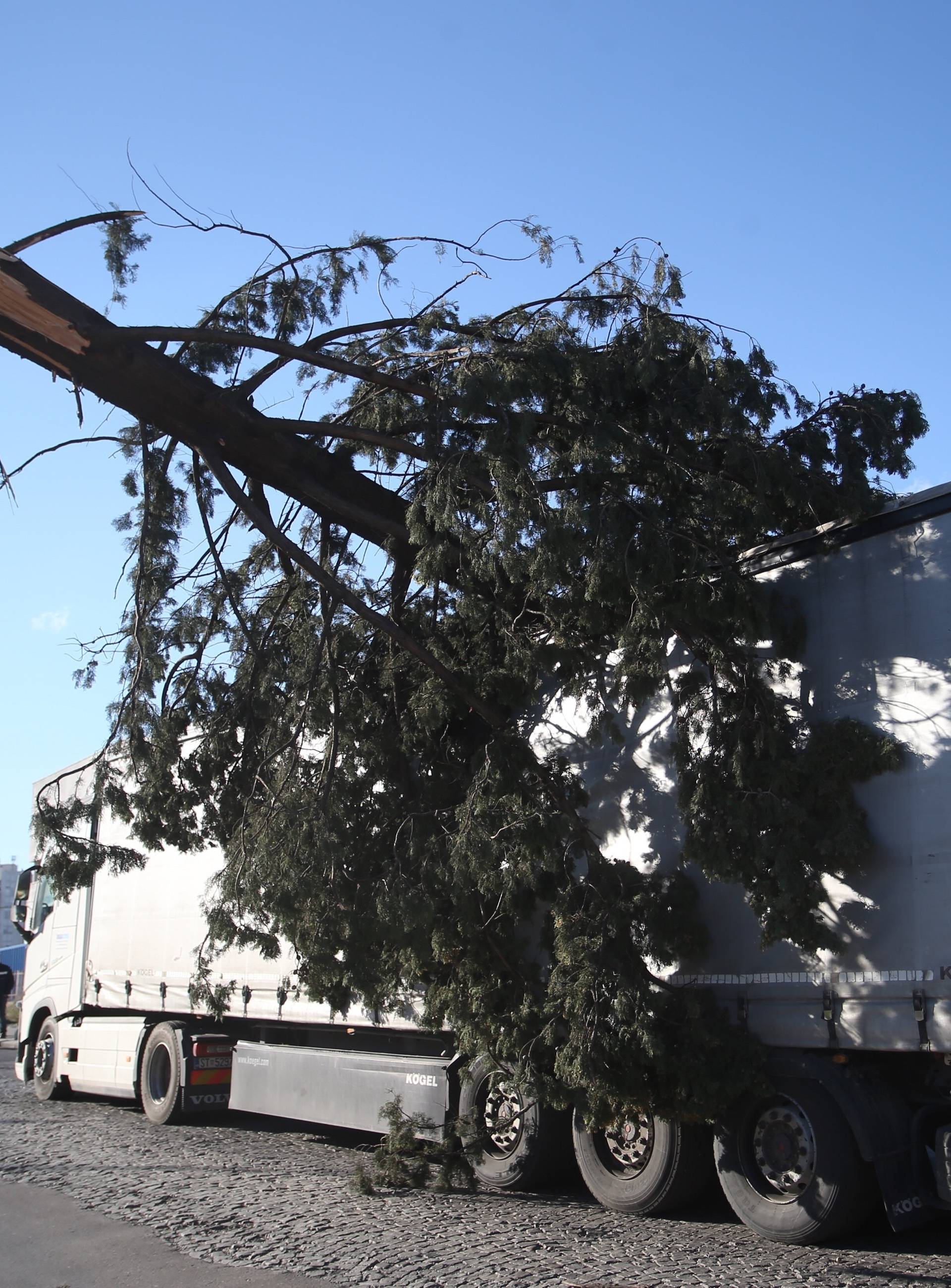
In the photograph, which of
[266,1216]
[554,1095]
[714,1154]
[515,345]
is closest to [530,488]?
[515,345]

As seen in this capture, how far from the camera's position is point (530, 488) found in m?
6.73

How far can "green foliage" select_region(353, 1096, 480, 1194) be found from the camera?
27.0 feet

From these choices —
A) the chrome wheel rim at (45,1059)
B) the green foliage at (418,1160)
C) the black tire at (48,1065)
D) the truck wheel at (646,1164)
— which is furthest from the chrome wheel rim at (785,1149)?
the chrome wheel rim at (45,1059)

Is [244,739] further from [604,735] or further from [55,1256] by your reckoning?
→ [55,1256]

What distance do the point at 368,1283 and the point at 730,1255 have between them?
2.00 m

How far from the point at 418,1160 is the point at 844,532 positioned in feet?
17.9

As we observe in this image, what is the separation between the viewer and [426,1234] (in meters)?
6.82

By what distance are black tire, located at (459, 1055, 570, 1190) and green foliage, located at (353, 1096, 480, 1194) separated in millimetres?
129

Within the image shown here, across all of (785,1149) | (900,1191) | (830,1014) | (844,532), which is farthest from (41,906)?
(844,532)

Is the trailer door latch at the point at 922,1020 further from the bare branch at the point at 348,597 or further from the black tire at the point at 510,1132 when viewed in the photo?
the bare branch at the point at 348,597

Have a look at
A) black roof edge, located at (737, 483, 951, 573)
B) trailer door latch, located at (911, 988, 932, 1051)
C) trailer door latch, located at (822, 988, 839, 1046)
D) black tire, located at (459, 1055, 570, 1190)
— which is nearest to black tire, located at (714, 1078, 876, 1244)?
trailer door latch, located at (822, 988, 839, 1046)

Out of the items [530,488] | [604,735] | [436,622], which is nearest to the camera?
[530,488]

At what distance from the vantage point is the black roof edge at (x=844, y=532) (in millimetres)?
6402

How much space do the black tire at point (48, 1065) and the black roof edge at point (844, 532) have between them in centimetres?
1169
